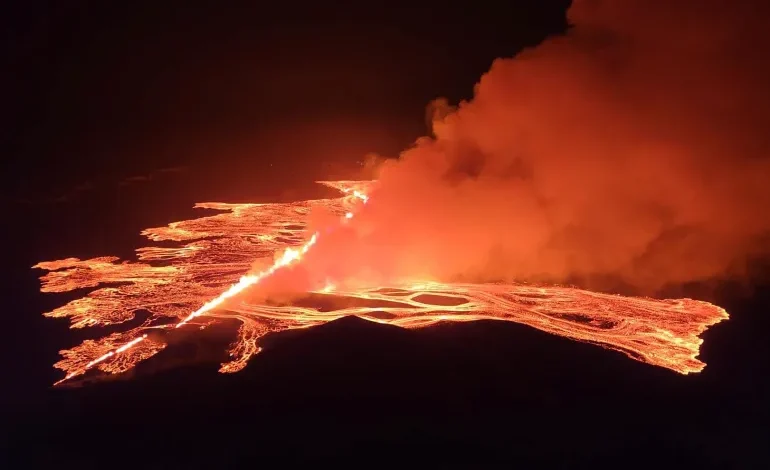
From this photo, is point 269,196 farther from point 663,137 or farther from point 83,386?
point 83,386

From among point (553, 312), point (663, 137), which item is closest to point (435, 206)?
point (553, 312)

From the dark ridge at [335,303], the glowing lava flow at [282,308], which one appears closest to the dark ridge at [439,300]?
the glowing lava flow at [282,308]

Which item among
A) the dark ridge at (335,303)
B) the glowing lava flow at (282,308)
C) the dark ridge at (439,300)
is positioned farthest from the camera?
the dark ridge at (439,300)

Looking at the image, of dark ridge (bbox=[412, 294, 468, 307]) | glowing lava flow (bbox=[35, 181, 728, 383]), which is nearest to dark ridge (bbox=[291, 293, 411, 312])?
glowing lava flow (bbox=[35, 181, 728, 383])

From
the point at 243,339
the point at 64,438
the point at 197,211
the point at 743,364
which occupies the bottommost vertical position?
the point at 64,438

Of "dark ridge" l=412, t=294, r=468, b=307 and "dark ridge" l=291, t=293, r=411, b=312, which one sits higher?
"dark ridge" l=412, t=294, r=468, b=307

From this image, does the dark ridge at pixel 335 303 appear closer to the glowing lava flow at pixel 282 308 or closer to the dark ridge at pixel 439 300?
the glowing lava flow at pixel 282 308

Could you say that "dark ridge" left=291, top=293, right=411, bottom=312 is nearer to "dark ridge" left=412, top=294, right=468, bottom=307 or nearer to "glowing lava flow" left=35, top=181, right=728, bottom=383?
"glowing lava flow" left=35, top=181, right=728, bottom=383

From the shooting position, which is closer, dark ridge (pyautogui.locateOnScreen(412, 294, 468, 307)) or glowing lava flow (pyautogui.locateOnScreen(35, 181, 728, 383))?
glowing lava flow (pyautogui.locateOnScreen(35, 181, 728, 383))
